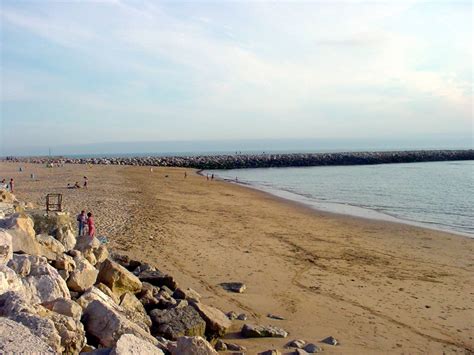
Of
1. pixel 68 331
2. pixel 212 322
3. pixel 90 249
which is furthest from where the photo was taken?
pixel 90 249

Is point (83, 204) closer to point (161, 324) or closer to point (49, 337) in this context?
point (161, 324)

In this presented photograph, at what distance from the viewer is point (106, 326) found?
4375 millimetres

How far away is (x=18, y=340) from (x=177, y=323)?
2610mm

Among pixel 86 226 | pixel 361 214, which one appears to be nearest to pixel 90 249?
pixel 86 226

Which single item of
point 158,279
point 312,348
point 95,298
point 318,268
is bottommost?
point 318,268

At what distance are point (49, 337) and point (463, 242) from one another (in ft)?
45.2

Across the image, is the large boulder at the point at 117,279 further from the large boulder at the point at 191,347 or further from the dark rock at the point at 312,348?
the dark rock at the point at 312,348

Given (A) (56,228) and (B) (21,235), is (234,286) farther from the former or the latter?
(B) (21,235)

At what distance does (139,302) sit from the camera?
586 cm

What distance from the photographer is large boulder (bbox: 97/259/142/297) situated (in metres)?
6.04

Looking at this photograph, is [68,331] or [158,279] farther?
[158,279]

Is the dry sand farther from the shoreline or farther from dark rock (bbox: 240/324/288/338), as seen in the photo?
the shoreline

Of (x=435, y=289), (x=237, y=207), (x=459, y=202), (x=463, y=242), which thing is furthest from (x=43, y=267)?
(x=459, y=202)

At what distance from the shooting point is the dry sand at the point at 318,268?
22.6ft
